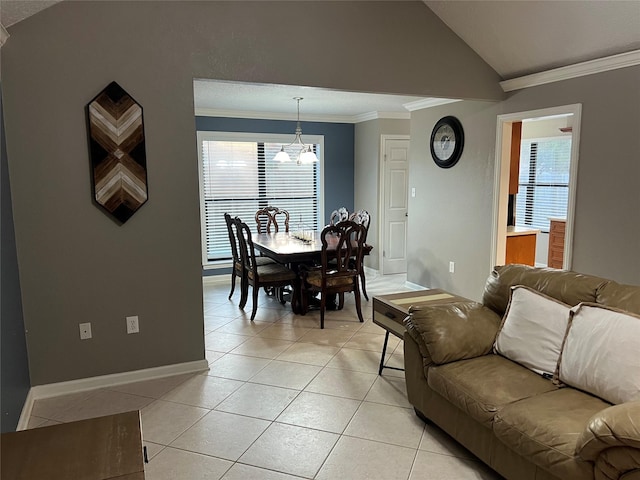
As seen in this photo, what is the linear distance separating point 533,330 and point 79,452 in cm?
207

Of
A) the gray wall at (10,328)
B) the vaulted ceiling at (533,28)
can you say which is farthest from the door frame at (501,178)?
the gray wall at (10,328)

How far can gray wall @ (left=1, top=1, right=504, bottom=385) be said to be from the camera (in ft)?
9.01

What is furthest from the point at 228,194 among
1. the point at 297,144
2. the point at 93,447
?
the point at 93,447

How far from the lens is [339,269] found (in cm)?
436

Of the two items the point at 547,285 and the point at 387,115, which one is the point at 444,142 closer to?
the point at 387,115

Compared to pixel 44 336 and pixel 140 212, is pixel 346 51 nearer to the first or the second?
pixel 140 212

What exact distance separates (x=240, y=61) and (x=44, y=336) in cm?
230

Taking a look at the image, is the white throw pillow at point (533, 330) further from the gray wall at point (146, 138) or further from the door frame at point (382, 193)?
the door frame at point (382, 193)

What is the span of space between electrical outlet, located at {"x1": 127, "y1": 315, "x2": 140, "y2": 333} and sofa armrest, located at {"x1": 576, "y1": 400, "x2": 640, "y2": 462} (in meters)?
2.72

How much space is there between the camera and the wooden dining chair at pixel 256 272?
4465 mm

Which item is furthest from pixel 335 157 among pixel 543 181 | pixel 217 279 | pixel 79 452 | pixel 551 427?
pixel 79 452

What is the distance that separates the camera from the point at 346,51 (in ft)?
11.2

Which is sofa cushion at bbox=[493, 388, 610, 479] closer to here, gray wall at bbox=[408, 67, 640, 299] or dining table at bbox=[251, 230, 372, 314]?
gray wall at bbox=[408, 67, 640, 299]

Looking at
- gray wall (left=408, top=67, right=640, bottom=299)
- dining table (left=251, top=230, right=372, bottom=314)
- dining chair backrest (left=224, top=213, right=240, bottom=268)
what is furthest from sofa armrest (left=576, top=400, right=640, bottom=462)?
dining chair backrest (left=224, top=213, right=240, bottom=268)
